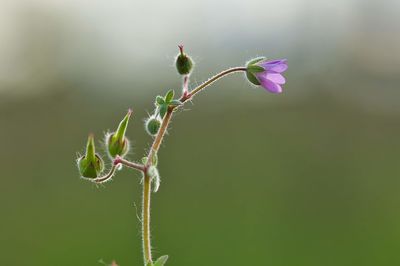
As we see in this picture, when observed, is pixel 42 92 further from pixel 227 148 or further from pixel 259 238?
pixel 259 238

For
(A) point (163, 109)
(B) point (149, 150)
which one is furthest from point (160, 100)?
(B) point (149, 150)

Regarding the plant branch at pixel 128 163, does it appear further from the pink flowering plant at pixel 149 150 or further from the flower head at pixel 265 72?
the flower head at pixel 265 72

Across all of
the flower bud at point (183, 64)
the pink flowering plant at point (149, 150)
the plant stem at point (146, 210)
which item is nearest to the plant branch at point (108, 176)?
the pink flowering plant at point (149, 150)

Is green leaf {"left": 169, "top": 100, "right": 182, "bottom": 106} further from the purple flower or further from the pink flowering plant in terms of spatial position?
the purple flower

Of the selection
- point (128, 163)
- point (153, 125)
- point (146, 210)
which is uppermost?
point (153, 125)

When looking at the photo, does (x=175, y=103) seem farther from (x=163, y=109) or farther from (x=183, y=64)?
(x=183, y=64)

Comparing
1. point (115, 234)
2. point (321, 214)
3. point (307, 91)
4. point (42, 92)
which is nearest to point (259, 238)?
point (321, 214)
